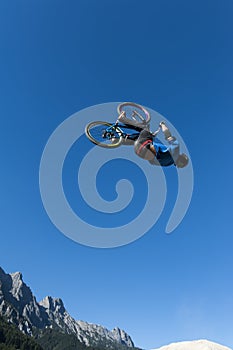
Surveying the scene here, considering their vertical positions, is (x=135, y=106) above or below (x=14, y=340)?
below

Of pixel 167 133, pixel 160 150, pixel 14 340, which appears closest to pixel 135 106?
pixel 167 133

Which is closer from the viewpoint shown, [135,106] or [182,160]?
[182,160]

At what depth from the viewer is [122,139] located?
19.2 m

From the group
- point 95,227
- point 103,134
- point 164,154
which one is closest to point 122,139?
point 103,134

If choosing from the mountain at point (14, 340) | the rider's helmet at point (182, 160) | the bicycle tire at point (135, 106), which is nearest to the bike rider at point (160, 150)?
the rider's helmet at point (182, 160)

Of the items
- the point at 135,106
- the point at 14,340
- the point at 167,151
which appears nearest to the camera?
the point at 167,151

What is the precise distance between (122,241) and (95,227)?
1745mm

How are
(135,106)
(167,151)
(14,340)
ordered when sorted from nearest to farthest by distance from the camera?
(167,151) < (135,106) < (14,340)

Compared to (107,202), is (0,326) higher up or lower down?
higher up

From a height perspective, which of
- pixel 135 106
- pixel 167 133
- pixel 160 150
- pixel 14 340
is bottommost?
pixel 160 150

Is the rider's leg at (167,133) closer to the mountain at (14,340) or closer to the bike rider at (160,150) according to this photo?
the bike rider at (160,150)

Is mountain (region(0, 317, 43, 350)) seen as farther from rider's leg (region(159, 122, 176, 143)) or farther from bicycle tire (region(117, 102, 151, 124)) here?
rider's leg (region(159, 122, 176, 143))

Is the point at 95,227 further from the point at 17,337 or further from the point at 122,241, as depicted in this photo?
the point at 17,337

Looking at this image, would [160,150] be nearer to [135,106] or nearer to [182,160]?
[182,160]
